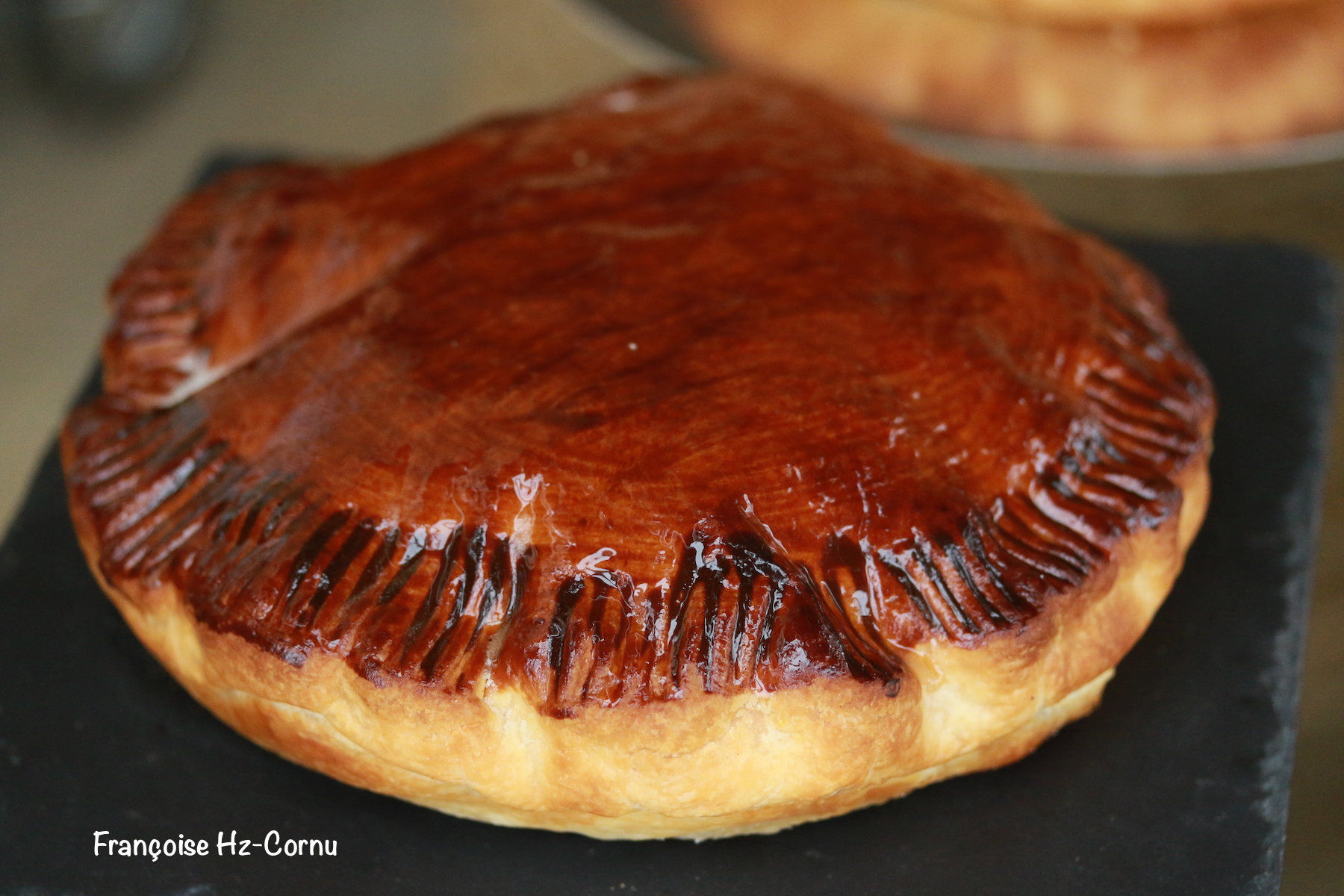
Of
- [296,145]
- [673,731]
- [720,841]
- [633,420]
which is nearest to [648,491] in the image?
[633,420]

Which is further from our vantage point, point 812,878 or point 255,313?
point 255,313

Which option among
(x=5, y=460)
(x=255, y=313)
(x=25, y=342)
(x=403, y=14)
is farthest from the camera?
(x=403, y=14)

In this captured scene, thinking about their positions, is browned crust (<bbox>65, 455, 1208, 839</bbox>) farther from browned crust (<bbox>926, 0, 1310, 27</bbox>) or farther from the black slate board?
browned crust (<bbox>926, 0, 1310, 27</bbox>)

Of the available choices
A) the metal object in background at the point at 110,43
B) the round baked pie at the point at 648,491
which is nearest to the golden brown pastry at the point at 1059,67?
the round baked pie at the point at 648,491

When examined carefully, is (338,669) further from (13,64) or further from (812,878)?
(13,64)

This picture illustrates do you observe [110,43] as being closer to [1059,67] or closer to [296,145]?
[296,145]

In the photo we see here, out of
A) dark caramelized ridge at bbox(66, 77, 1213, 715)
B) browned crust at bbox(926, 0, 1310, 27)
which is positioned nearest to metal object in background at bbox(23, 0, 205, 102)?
dark caramelized ridge at bbox(66, 77, 1213, 715)

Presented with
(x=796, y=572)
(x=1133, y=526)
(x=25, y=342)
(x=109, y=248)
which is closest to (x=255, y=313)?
(x=796, y=572)

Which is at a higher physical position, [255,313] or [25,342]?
[255,313]
